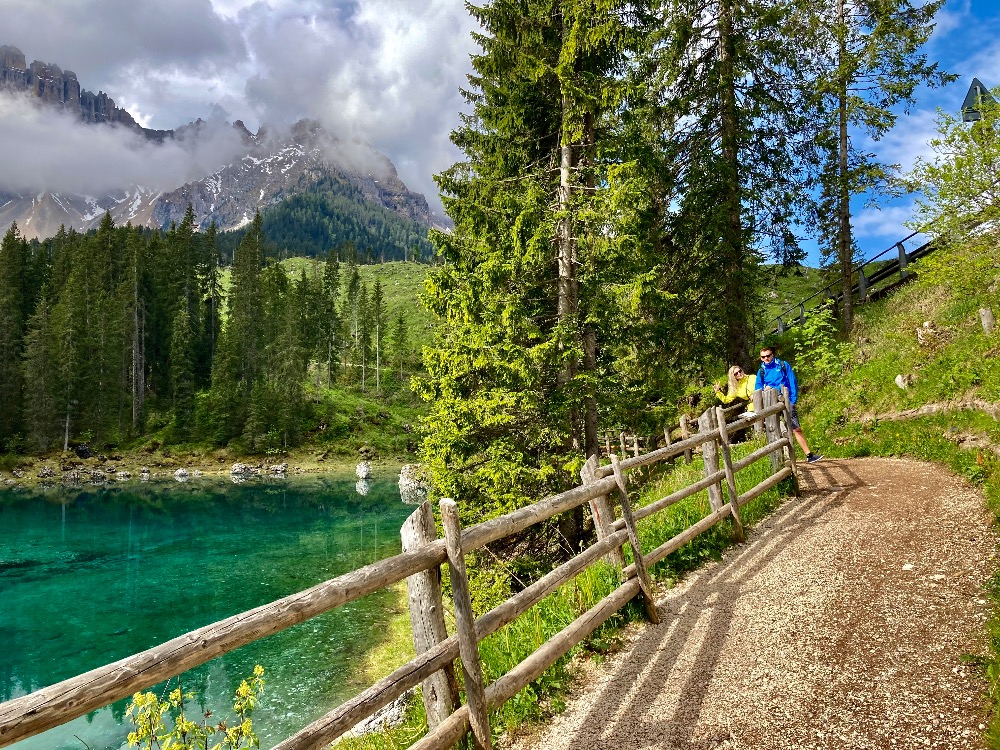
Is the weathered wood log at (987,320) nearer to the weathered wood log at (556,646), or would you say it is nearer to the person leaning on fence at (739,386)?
the person leaning on fence at (739,386)

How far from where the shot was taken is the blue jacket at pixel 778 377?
11.7 meters

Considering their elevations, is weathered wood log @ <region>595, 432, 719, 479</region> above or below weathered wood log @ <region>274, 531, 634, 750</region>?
above

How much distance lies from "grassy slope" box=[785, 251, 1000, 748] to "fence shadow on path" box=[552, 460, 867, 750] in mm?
3307

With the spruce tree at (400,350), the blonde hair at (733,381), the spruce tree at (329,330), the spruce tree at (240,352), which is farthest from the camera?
the spruce tree at (400,350)

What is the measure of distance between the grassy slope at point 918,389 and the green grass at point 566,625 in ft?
12.8

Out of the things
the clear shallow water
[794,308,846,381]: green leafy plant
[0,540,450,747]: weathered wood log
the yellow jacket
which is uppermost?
[794,308,846,381]: green leafy plant

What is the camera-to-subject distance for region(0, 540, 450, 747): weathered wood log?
209 centimetres

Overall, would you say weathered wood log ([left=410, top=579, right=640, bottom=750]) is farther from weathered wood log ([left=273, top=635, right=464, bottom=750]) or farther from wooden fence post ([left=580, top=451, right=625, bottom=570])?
wooden fence post ([left=580, top=451, right=625, bottom=570])

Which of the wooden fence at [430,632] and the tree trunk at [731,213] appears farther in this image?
the tree trunk at [731,213]

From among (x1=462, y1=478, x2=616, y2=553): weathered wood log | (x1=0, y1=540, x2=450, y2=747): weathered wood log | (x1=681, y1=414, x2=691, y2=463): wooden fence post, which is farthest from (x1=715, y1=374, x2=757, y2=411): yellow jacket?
(x1=0, y1=540, x2=450, y2=747): weathered wood log

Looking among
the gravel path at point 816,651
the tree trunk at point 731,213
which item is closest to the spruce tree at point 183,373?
the tree trunk at point 731,213

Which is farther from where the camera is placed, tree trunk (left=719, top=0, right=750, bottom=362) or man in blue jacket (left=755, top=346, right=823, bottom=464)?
tree trunk (left=719, top=0, right=750, bottom=362)

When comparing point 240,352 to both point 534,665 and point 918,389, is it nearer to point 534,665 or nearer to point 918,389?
point 918,389

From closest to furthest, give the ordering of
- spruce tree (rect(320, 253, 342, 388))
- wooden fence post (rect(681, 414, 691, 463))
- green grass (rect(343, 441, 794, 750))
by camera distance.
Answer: green grass (rect(343, 441, 794, 750))
wooden fence post (rect(681, 414, 691, 463))
spruce tree (rect(320, 253, 342, 388))
